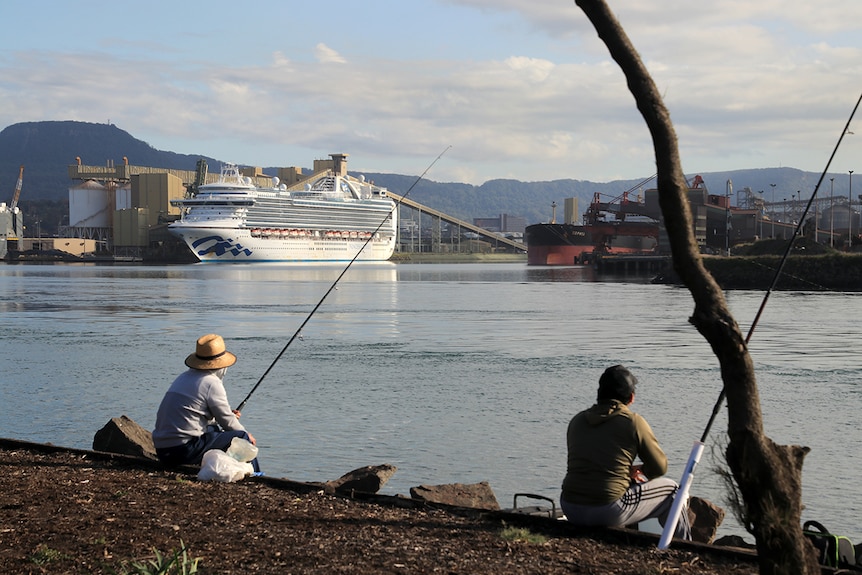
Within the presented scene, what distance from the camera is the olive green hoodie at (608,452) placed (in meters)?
4.52

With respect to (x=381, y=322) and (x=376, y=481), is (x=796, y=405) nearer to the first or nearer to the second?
(x=376, y=481)

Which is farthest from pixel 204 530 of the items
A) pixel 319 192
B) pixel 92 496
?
pixel 319 192

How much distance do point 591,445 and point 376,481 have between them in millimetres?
2009

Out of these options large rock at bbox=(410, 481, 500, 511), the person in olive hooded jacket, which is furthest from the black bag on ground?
large rock at bbox=(410, 481, 500, 511)

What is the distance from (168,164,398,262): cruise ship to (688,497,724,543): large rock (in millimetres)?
83919

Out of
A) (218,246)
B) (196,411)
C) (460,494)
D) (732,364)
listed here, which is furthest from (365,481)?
(218,246)

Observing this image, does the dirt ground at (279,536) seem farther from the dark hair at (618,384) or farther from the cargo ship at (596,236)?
the cargo ship at (596,236)

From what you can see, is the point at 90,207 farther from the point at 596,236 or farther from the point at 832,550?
the point at 832,550

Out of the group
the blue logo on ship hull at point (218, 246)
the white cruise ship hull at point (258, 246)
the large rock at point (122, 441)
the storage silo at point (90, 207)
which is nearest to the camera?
the large rock at point (122, 441)

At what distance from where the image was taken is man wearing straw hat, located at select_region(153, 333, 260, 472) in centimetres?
612

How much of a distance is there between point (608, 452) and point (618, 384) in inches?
12.4

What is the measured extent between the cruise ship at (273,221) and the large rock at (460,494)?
83.6 meters

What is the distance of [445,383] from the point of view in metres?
13.7

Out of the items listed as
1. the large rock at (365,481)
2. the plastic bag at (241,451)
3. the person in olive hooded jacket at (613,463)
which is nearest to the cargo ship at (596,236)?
the large rock at (365,481)
